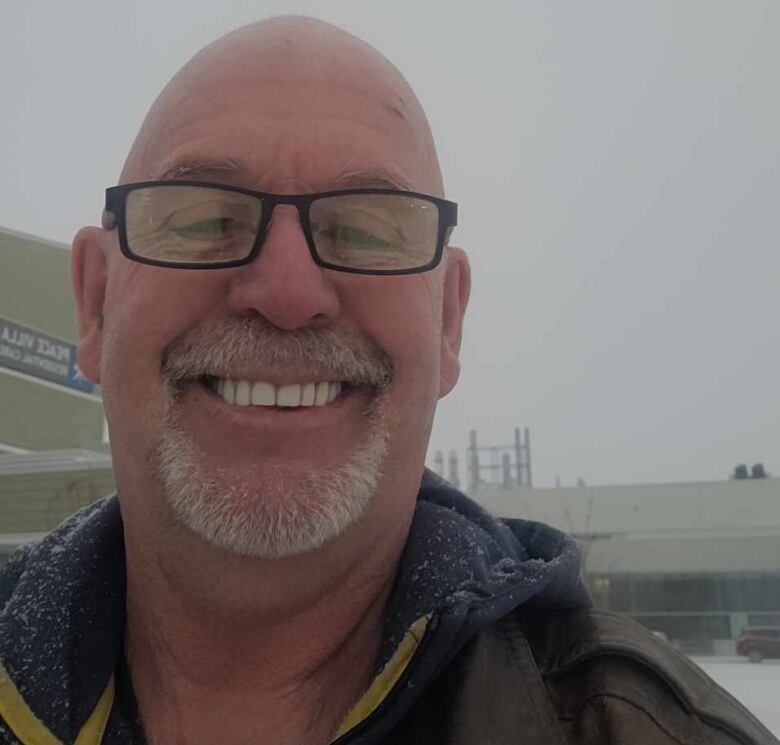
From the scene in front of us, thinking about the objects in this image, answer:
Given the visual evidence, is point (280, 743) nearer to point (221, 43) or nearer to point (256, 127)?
point (256, 127)

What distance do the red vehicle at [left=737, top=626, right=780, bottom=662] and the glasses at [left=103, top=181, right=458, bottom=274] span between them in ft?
53.3

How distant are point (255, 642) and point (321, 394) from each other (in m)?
0.47

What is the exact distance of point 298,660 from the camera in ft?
4.51

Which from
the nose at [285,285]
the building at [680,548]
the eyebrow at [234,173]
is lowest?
the building at [680,548]

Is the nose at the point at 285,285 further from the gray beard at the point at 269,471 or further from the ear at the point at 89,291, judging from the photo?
the ear at the point at 89,291

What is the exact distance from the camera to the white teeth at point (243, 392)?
1313 millimetres

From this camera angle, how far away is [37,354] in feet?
55.1

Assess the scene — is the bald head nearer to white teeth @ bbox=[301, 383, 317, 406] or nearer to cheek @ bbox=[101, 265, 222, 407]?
cheek @ bbox=[101, 265, 222, 407]

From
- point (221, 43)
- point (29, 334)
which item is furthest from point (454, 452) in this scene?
point (221, 43)

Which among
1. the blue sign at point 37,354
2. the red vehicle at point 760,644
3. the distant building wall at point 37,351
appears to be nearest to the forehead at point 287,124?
the blue sign at point 37,354

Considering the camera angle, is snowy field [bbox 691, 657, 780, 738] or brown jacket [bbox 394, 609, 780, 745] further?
snowy field [bbox 691, 657, 780, 738]

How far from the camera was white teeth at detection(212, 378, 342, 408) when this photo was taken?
4.32ft

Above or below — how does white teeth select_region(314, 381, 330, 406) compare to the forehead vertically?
below

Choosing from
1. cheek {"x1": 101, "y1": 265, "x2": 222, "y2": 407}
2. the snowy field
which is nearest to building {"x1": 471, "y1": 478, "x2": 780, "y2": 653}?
the snowy field
